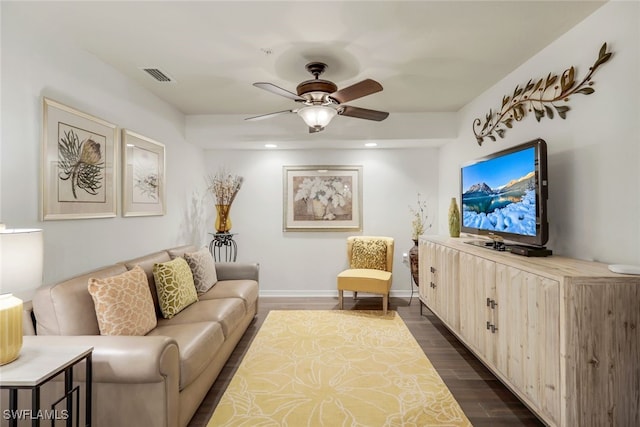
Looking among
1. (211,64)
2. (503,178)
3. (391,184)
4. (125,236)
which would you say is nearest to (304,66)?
(211,64)

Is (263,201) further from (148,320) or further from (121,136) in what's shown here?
(148,320)

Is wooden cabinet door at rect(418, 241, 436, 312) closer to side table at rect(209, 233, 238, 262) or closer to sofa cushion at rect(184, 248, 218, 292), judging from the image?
sofa cushion at rect(184, 248, 218, 292)

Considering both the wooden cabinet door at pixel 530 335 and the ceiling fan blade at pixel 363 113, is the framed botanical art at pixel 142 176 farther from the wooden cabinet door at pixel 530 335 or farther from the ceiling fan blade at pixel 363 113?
the wooden cabinet door at pixel 530 335

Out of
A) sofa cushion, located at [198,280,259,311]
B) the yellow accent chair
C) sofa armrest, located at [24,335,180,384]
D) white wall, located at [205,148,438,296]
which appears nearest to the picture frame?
white wall, located at [205,148,438,296]

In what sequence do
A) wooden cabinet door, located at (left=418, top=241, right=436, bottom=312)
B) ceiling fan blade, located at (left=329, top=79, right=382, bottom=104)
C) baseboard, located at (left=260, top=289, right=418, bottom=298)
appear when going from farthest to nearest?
baseboard, located at (left=260, top=289, right=418, bottom=298), wooden cabinet door, located at (left=418, top=241, right=436, bottom=312), ceiling fan blade, located at (left=329, top=79, right=382, bottom=104)

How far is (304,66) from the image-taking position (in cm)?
275

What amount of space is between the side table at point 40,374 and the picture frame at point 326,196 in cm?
351

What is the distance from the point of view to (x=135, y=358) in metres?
1.63

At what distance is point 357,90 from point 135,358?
226cm

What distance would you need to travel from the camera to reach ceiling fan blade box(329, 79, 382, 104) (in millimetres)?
2328

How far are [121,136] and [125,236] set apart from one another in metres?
0.94

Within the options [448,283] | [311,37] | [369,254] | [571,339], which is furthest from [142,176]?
[571,339]

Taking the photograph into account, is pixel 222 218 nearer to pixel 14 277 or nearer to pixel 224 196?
pixel 224 196

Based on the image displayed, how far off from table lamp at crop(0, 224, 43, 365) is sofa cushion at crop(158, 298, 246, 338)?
3.56 ft
